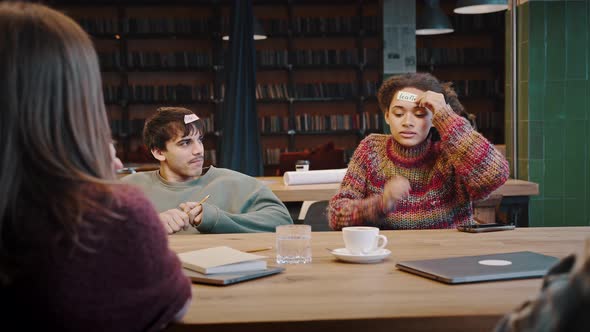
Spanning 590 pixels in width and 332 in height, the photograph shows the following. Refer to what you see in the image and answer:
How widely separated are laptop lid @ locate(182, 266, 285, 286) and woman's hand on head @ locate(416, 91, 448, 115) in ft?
3.70

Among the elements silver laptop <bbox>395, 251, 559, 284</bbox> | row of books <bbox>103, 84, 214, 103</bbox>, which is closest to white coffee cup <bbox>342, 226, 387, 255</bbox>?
silver laptop <bbox>395, 251, 559, 284</bbox>

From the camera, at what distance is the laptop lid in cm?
138

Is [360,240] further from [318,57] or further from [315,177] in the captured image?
[318,57]

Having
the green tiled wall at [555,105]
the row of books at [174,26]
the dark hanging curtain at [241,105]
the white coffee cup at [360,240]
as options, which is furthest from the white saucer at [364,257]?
the row of books at [174,26]

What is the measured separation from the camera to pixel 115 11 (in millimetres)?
9094

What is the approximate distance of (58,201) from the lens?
37.5 inches

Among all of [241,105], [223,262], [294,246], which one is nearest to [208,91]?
[241,105]

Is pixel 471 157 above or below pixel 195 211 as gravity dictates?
above

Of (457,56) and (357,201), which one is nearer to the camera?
(357,201)

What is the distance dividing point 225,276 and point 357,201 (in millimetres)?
1012

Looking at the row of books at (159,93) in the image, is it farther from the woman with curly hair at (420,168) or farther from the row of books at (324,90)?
the woman with curly hair at (420,168)

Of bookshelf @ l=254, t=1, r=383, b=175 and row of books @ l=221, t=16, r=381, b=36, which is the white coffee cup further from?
row of books @ l=221, t=16, r=381, b=36

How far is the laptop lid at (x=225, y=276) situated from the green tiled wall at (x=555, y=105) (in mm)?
4270

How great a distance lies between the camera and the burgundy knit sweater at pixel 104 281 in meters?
0.94
